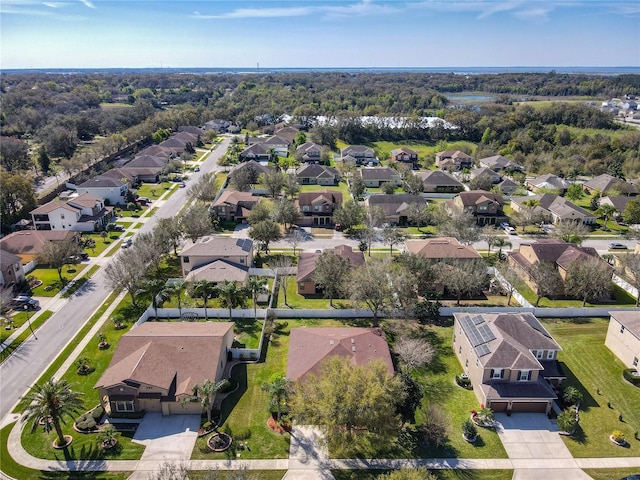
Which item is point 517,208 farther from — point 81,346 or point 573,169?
point 81,346

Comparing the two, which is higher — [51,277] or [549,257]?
[549,257]

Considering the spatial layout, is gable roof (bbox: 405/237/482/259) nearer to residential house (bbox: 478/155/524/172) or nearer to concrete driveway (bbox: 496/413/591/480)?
concrete driveway (bbox: 496/413/591/480)

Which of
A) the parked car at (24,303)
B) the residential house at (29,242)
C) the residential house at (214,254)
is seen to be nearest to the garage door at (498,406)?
the residential house at (214,254)

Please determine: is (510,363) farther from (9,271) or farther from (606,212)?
(606,212)

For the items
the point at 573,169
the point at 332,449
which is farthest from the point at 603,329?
the point at 573,169

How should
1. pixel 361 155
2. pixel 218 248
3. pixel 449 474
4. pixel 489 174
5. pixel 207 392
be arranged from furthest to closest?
pixel 361 155
pixel 489 174
pixel 218 248
pixel 207 392
pixel 449 474

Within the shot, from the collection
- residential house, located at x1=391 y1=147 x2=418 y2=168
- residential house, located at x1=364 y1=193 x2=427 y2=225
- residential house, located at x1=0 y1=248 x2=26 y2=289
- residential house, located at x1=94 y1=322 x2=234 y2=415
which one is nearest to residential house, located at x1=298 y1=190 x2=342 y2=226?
residential house, located at x1=364 y1=193 x2=427 y2=225

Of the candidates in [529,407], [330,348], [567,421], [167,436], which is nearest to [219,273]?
[330,348]
